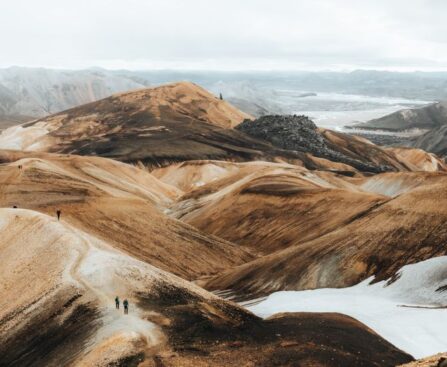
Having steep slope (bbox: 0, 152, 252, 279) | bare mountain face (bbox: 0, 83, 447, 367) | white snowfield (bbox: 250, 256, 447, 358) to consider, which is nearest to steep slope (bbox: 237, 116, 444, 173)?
bare mountain face (bbox: 0, 83, 447, 367)

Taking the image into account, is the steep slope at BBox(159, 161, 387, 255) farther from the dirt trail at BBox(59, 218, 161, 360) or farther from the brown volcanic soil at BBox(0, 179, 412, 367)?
the dirt trail at BBox(59, 218, 161, 360)

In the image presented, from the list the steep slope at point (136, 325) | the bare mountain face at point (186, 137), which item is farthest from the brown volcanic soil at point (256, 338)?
the bare mountain face at point (186, 137)

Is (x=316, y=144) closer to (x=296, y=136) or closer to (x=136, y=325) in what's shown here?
(x=296, y=136)

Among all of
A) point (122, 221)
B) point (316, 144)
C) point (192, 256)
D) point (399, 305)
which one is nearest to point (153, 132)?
point (316, 144)

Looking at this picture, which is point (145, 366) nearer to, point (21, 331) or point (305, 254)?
point (21, 331)

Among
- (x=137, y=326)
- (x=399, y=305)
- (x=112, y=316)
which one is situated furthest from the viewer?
(x=399, y=305)

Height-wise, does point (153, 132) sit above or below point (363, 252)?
below
